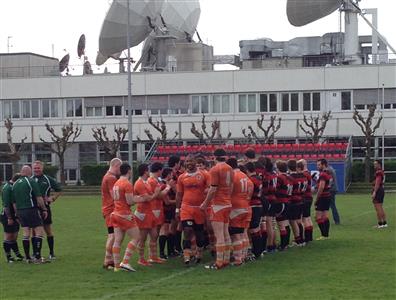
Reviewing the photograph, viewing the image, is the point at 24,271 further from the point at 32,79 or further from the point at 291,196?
the point at 32,79

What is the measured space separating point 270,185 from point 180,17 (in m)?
59.1

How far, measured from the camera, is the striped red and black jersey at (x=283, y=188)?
18.8 m

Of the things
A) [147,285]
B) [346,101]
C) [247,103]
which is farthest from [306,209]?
[247,103]

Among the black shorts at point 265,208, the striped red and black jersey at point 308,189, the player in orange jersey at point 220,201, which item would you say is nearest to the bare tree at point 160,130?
the striped red and black jersey at point 308,189

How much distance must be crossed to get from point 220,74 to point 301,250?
46044mm

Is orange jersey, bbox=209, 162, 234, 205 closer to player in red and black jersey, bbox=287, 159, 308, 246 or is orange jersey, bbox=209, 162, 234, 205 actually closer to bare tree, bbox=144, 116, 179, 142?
player in red and black jersey, bbox=287, 159, 308, 246

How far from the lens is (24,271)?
54.6ft

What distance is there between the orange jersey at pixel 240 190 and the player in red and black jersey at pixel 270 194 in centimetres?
176

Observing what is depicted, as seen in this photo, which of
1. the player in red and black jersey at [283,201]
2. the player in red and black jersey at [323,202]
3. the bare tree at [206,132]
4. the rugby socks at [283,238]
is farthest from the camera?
the bare tree at [206,132]

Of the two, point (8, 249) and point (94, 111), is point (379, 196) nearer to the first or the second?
point (8, 249)

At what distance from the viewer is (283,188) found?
1888 centimetres

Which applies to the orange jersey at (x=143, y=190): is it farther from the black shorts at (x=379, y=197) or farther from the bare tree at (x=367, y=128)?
the bare tree at (x=367, y=128)

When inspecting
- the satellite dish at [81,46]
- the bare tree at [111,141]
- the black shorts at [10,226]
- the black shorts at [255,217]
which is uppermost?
the satellite dish at [81,46]

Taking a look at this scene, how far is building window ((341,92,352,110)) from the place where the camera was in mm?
61625
